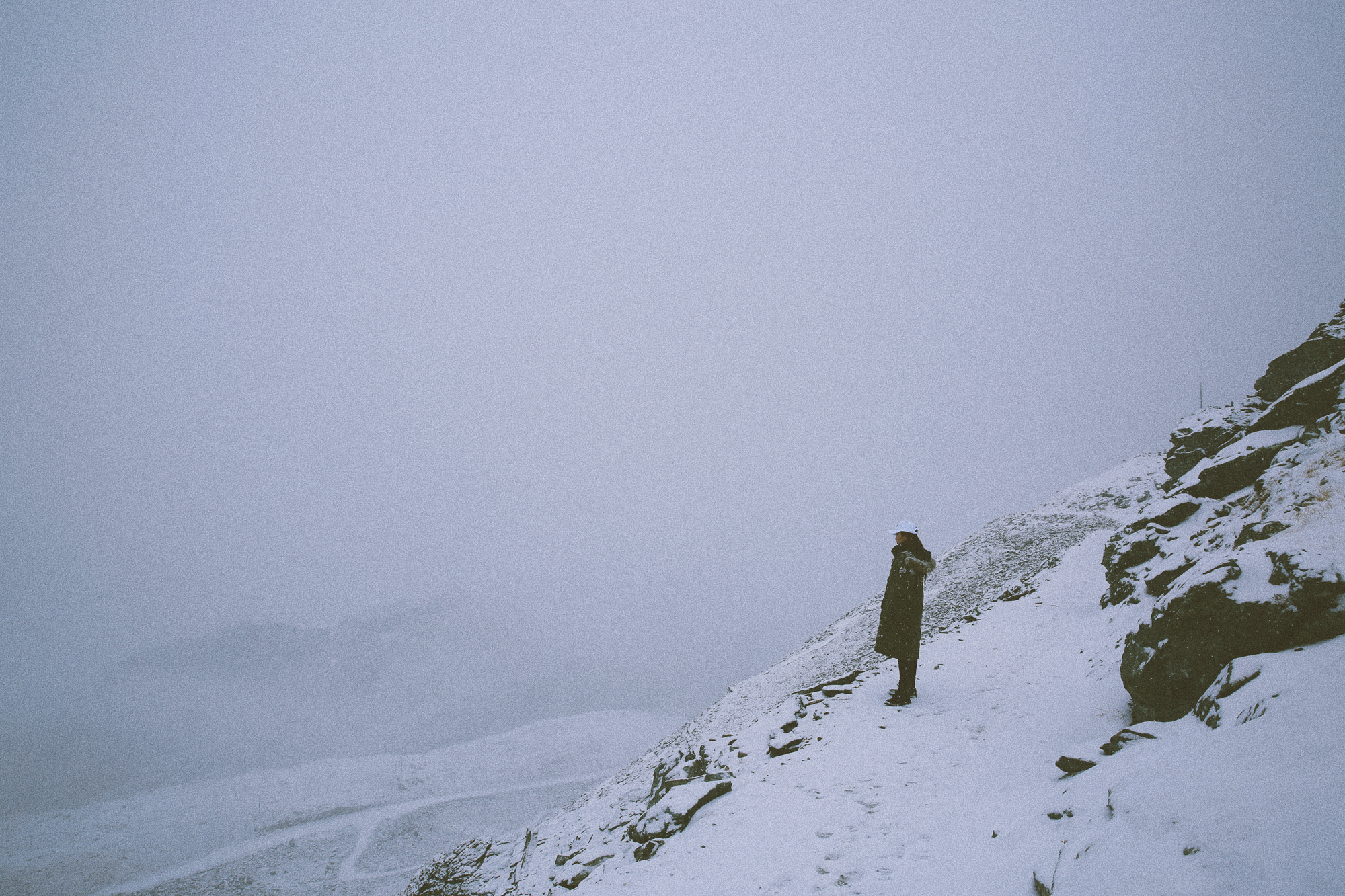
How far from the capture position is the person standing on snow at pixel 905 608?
35.6 ft

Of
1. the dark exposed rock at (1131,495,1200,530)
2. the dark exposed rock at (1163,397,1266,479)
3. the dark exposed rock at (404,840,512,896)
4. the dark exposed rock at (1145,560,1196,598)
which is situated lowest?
the dark exposed rock at (404,840,512,896)

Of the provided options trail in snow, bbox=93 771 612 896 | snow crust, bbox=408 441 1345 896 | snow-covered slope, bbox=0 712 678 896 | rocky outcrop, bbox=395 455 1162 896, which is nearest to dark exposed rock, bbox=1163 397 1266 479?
rocky outcrop, bbox=395 455 1162 896

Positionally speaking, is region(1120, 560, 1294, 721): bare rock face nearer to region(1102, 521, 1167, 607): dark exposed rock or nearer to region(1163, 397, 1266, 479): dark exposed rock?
region(1102, 521, 1167, 607): dark exposed rock

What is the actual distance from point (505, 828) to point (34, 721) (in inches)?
3292

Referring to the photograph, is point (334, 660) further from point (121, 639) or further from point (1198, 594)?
point (1198, 594)

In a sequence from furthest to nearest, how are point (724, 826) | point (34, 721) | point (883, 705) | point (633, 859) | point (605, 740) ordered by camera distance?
1. point (34, 721)
2. point (605, 740)
3. point (883, 705)
4. point (633, 859)
5. point (724, 826)

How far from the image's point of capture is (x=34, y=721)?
73.4 meters

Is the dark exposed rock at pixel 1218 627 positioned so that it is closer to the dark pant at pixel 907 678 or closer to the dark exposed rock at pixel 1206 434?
the dark pant at pixel 907 678

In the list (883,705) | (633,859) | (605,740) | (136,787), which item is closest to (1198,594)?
(883,705)

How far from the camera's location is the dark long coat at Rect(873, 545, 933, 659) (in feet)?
35.5

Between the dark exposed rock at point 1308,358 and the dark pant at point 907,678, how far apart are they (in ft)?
39.6

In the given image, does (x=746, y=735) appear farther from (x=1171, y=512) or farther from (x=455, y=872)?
(x=1171, y=512)

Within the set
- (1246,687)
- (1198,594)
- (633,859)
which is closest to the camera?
(1246,687)

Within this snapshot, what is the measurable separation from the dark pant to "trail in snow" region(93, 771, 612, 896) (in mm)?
40367
